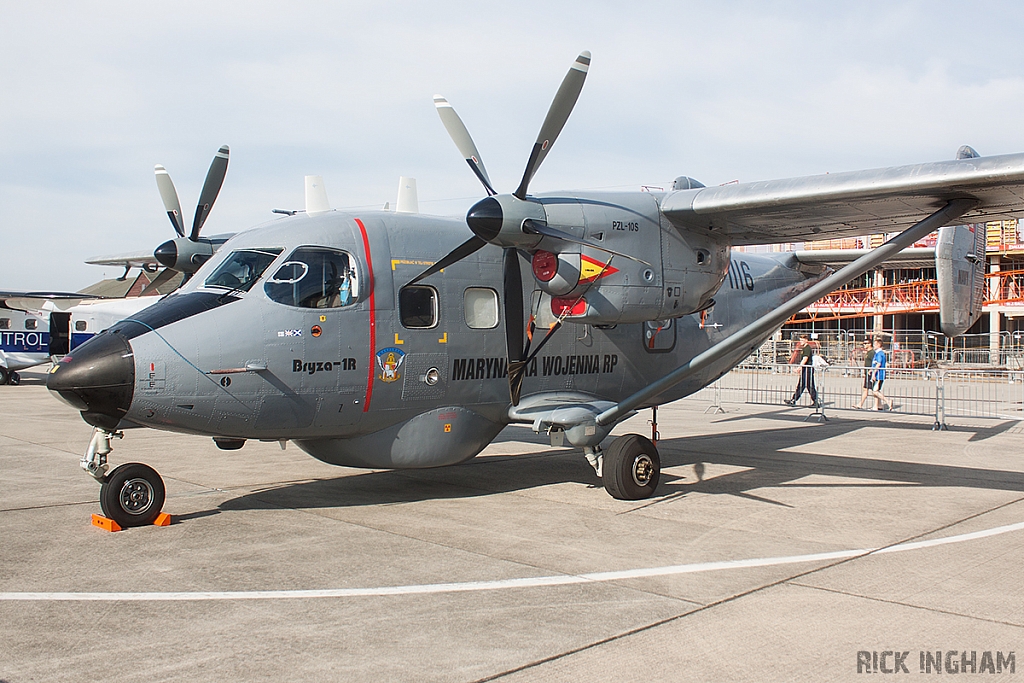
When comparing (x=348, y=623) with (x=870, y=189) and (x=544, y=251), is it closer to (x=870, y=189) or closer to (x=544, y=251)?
(x=544, y=251)

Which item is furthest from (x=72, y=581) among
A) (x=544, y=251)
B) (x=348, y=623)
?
(x=544, y=251)

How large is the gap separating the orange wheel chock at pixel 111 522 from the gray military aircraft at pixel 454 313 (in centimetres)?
8

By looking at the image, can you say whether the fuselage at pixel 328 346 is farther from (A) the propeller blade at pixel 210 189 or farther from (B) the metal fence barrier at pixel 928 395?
(B) the metal fence barrier at pixel 928 395

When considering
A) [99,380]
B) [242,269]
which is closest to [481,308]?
[242,269]

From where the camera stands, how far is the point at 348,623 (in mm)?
5363

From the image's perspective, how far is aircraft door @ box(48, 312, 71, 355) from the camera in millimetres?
29453

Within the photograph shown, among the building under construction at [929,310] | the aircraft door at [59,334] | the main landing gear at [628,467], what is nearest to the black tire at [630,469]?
the main landing gear at [628,467]

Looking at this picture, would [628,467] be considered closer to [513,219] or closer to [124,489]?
[513,219]

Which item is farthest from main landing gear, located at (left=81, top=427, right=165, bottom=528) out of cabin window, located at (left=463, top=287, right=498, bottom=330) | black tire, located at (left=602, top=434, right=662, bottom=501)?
black tire, located at (left=602, top=434, right=662, bottom=501)

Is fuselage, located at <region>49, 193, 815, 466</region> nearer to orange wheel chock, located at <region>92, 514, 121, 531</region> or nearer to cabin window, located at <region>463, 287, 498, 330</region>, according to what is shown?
cabin window, located at <region>463, 287, 498, 330</region>

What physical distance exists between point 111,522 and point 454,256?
14.2 ft

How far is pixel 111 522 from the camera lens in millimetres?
7820

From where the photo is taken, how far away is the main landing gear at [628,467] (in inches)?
369

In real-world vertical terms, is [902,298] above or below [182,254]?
above
